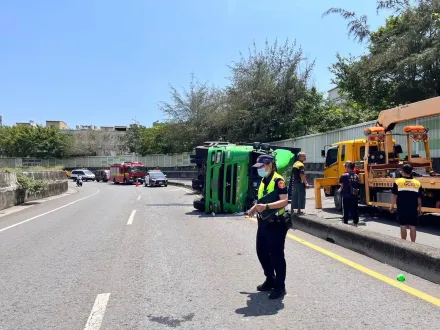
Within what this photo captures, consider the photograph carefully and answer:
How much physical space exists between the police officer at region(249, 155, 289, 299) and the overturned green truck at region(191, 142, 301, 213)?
29.4 feet

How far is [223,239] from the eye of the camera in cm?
1017

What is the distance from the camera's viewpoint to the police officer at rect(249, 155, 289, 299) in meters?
5.52

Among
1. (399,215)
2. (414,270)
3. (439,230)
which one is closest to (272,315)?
(414,270)

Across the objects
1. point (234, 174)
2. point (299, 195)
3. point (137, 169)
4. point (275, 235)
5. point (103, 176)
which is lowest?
point (275, 235)

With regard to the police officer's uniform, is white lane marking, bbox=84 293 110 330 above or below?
below

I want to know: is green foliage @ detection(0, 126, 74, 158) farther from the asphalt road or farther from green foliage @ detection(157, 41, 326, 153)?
the asphalt road

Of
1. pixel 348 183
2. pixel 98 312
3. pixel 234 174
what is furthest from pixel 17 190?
pixel 98 312

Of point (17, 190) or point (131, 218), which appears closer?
point (131, 218)

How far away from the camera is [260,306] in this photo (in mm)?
5336

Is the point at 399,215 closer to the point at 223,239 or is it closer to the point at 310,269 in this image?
the point at 310,269

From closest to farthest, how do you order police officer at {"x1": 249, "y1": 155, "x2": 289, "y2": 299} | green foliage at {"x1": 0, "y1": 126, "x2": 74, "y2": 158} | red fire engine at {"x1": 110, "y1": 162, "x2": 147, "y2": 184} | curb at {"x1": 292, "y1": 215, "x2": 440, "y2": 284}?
police officer at {"x1": 249, "y1": 155, "x2": 289, "y2": 299} → curb at {"x1": 292, "y1": 215, "x2": 440, "y2": 284} → red fire engine at {"x1": 110, "y1": 162, "x2": 147, "y2": 184} → green foliage at {"x1": 0, "y1": 126, "x2": 74, "y2": 158}

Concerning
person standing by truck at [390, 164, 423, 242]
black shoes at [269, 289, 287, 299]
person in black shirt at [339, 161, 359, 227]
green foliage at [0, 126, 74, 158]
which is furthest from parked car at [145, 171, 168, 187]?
green foliage at [0, 126, 74, 158]

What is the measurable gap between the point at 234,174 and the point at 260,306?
9.64 metres

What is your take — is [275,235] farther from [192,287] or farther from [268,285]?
[192,287]
